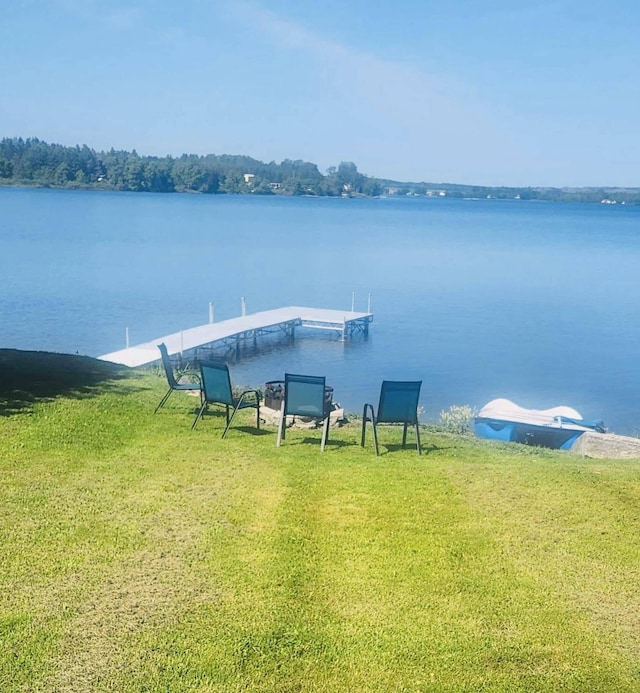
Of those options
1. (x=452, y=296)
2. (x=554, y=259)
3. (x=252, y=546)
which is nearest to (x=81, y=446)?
(x=252, y=546)

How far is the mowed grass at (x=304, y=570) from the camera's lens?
385cm

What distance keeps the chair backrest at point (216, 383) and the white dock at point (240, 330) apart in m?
13.4

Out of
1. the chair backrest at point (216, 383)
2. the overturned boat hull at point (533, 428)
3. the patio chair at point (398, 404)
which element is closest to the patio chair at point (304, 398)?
the patio chair at point (398, 404)

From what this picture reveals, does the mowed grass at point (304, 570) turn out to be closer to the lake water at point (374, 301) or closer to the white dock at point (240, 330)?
the lake water at point (374, 301)

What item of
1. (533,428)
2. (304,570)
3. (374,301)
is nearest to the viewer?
(304,570)

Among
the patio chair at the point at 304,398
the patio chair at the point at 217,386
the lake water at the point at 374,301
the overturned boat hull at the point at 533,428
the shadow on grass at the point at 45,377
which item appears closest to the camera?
the patio chair at the point at 304,398

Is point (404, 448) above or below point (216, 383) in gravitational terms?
below

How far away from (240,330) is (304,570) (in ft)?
78.2

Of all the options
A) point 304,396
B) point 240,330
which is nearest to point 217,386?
point 304,396

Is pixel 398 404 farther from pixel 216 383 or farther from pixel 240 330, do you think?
pixel 240 330

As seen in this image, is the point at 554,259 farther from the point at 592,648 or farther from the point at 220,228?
the point at 592,648

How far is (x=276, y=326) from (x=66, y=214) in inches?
2685

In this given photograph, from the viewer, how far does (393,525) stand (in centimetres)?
560

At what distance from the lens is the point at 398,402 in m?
8.10
